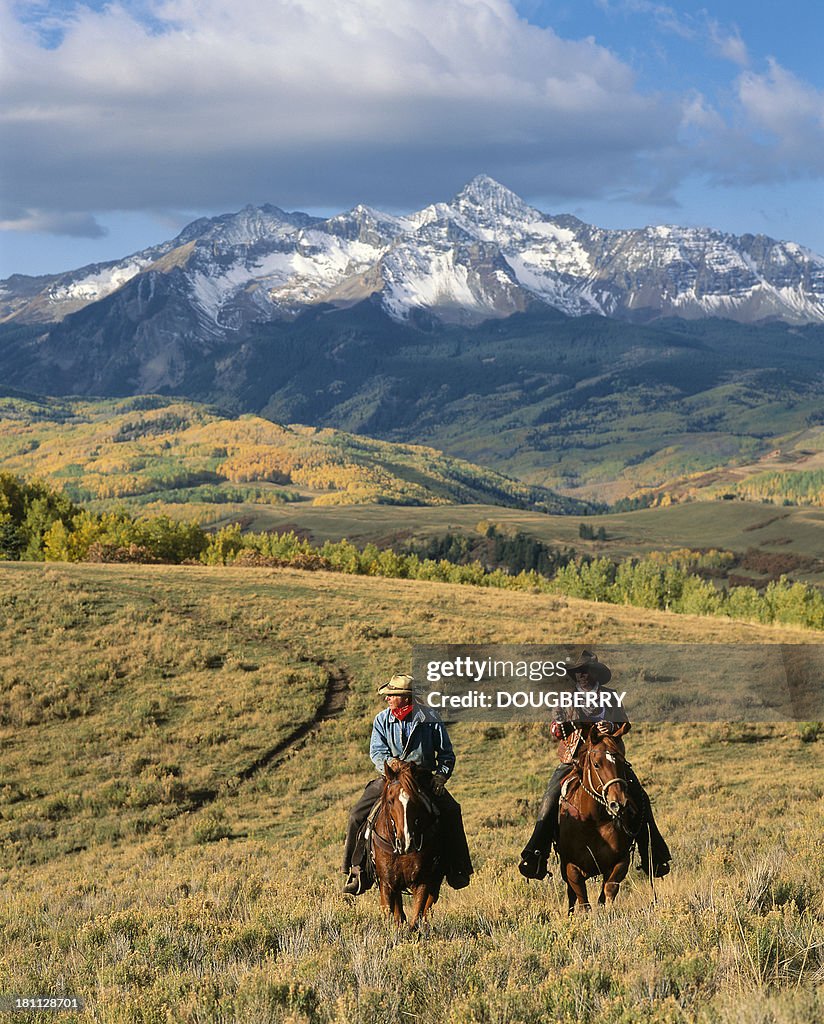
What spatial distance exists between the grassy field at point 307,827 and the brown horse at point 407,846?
415 millimetres

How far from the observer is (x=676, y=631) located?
5347cm

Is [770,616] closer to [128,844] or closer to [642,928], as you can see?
[128,844]

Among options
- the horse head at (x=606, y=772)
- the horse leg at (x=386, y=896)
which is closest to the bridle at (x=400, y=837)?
the horse leg at (x=386, y=896)

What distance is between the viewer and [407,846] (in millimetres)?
Answer: 13062

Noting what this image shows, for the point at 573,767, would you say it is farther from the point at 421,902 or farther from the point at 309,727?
the point at 309,727

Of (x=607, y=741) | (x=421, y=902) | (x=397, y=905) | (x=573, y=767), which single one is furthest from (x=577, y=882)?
(x=397, y=905)

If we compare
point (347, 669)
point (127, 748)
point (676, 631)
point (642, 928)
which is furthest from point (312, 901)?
point (676, 631)

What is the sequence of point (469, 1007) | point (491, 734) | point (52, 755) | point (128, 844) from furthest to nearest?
point (491, 734) → point (52, 755) → point (128, 844) → point (469, 1007)

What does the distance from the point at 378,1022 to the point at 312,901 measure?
267 inches

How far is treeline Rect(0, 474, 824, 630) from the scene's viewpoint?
320 ft

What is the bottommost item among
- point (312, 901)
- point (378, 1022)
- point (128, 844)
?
point (128, 844)

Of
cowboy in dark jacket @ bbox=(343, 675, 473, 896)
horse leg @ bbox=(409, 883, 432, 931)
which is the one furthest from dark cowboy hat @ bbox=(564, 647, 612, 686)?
horse leg @ bbox=(409, 883, 432, 931)

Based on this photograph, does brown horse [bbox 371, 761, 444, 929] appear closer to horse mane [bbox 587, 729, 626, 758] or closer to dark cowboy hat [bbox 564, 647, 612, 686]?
horse mane [bbox 587, 729, 626, 758]

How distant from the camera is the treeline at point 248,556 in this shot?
320 ft
